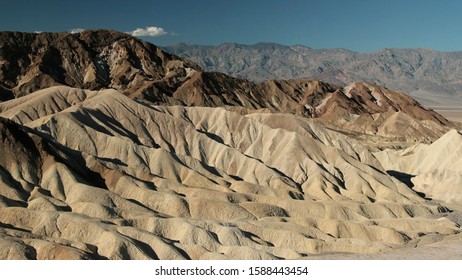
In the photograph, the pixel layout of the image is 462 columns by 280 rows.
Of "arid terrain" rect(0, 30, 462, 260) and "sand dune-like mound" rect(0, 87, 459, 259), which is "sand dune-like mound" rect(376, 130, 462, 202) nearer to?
"arid terrain" rect(0, 30, 462, 260)

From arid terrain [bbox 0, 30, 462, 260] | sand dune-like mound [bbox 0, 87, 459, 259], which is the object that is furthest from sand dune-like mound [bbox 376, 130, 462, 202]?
sand dune-like mound [bbox 0, 87, 459, 259]

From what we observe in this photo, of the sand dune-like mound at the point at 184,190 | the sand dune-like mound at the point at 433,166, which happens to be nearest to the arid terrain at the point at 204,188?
the sand dune-like mound at the point at 184,190

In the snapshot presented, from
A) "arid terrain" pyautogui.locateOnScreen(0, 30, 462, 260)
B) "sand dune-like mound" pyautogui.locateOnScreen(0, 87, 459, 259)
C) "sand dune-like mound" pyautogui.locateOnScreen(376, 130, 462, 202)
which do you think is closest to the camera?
"sand dune-like mound" pyautogui.locateOnScreen(0, 87, 459, 259)

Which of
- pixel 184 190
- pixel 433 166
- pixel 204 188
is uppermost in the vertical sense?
pixel 433 166

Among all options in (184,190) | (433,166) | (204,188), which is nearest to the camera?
(184,190)

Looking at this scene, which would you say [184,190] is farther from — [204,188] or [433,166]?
[433,166]

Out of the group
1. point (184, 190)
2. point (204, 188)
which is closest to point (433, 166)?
point (204, 188)

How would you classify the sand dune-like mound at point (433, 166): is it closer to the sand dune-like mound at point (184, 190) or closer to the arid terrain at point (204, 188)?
the arid terrain at point (204, 188)

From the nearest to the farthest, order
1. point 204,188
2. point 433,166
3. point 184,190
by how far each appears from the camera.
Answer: point 184,190 < point 204,188 < point 433,166
